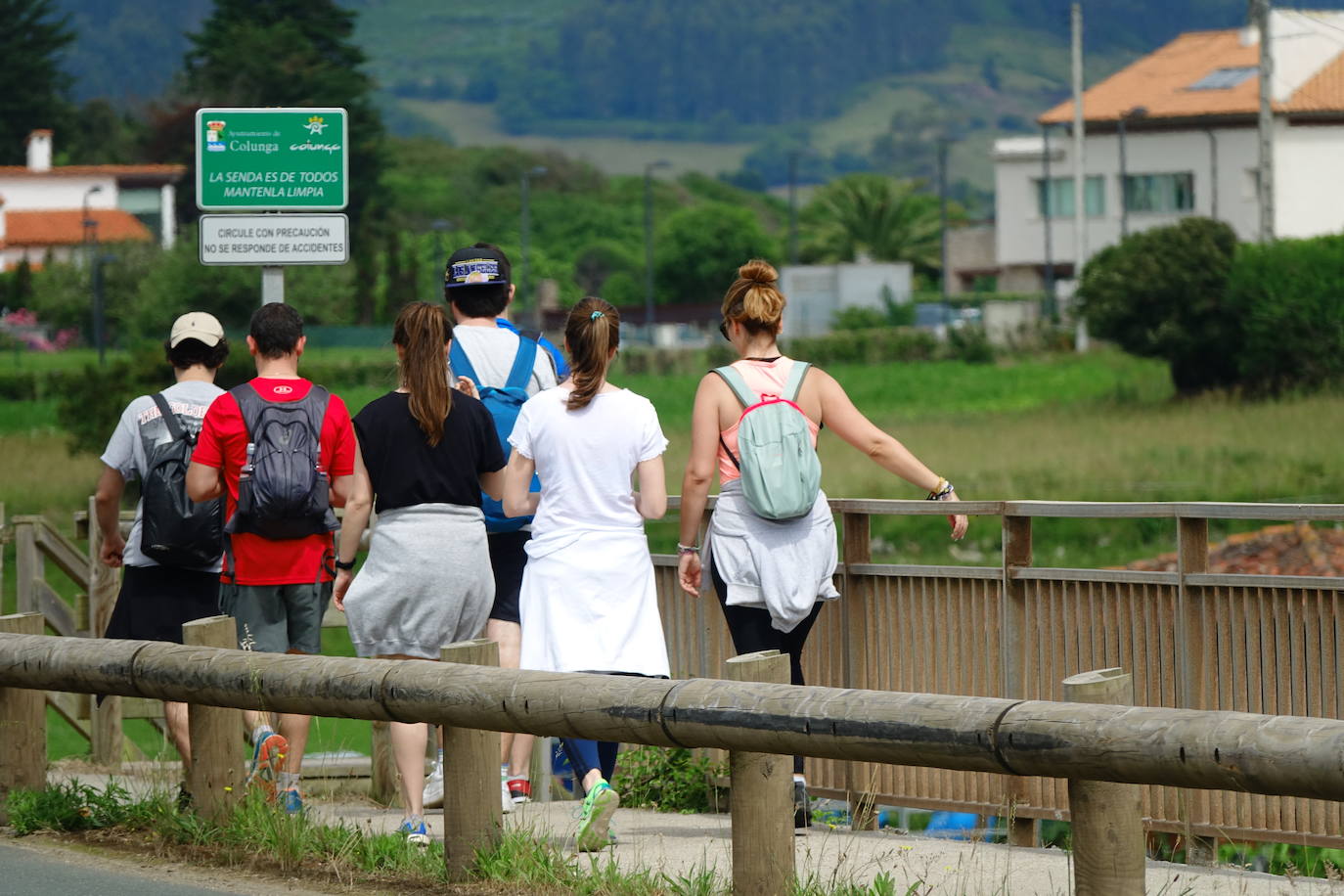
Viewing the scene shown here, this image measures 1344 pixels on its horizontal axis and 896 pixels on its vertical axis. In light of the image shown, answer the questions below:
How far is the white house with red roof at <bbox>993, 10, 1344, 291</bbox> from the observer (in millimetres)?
83625

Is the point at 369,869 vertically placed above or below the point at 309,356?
below

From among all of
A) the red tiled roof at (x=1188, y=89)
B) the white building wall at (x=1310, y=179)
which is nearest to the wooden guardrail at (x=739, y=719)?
the white building wall at (x=1310, y=179)

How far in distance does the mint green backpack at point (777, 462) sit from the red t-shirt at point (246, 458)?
140 cm

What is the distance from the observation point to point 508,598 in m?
7.86

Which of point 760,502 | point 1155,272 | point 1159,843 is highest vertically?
point 1155,272

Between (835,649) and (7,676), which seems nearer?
(7,676)

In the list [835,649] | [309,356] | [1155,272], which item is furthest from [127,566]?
[309,356]

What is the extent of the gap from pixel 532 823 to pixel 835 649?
6.69 ft

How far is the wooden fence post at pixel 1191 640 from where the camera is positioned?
286 inches

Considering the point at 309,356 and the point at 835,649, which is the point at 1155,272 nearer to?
the point at 309,356

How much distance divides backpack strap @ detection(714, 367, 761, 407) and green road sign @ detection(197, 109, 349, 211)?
2.97 meters

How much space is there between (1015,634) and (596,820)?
1.82m

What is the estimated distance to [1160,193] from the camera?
91.4m

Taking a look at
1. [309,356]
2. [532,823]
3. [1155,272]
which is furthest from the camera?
[309,356]
